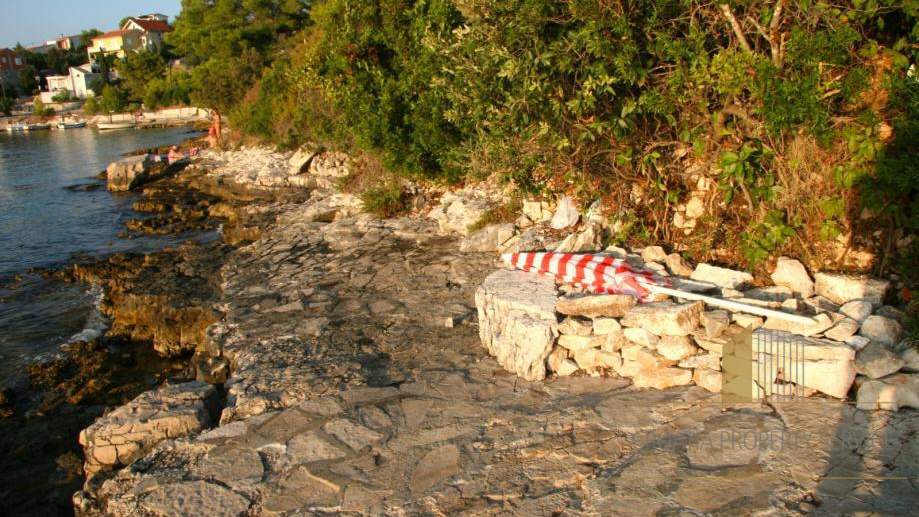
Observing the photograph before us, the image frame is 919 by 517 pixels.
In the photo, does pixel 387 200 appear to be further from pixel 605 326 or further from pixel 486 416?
pixel 486 416

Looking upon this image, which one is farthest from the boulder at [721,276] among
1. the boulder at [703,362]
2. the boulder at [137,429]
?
the boulder at [137,429]

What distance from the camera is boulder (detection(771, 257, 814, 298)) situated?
548 cm

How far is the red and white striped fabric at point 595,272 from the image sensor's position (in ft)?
18.5

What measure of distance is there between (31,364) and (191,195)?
12.2 meters

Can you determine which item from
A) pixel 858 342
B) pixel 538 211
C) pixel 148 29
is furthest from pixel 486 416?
pixel 148 29

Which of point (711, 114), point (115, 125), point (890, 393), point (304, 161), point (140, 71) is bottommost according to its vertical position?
point (890, 393)

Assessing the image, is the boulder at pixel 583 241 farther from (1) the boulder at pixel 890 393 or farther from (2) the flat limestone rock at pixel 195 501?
(2) the flat limestone rock at pixel 195 501

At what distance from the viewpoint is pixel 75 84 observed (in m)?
84.9

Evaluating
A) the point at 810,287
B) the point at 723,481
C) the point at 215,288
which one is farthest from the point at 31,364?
the point at 810,287

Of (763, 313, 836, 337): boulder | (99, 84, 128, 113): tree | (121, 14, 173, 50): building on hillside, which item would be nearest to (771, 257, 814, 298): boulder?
(763, 313, 836, 337): boulder

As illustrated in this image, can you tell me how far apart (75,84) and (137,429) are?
97.1 metres

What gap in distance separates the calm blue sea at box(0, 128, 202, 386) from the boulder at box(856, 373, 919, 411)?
31.3 ft

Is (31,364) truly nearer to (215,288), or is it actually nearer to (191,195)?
(215,288)

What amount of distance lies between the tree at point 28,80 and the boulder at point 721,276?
10967 centimetres
